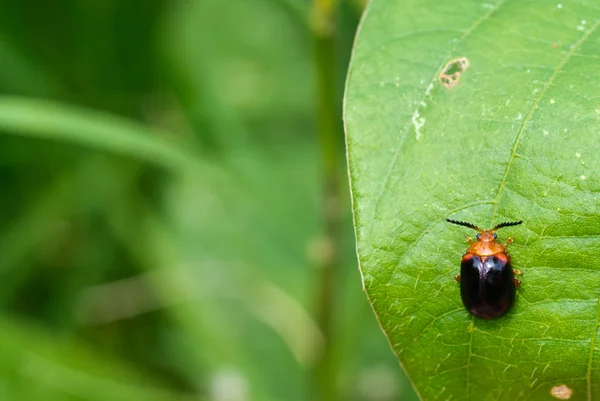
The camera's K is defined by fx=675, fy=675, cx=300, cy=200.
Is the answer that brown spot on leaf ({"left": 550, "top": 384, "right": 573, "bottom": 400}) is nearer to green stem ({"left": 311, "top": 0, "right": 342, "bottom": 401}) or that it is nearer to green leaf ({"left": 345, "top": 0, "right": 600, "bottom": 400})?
green leaf ({"left": 345, "top": 0, "right": 600, "bottom": 400})

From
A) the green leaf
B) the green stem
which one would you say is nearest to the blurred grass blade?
the green stem

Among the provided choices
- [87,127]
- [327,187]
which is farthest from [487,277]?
[87,127]

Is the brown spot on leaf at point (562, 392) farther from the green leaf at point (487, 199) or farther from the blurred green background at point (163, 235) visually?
the blurred green background at point (163, 235)

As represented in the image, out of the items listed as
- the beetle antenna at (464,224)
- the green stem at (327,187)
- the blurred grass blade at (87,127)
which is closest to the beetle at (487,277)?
the beetle antenna at (464,224)

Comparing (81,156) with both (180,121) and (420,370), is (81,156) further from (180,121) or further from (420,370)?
(420,370)

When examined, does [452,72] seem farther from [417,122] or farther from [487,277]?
[487,277]
